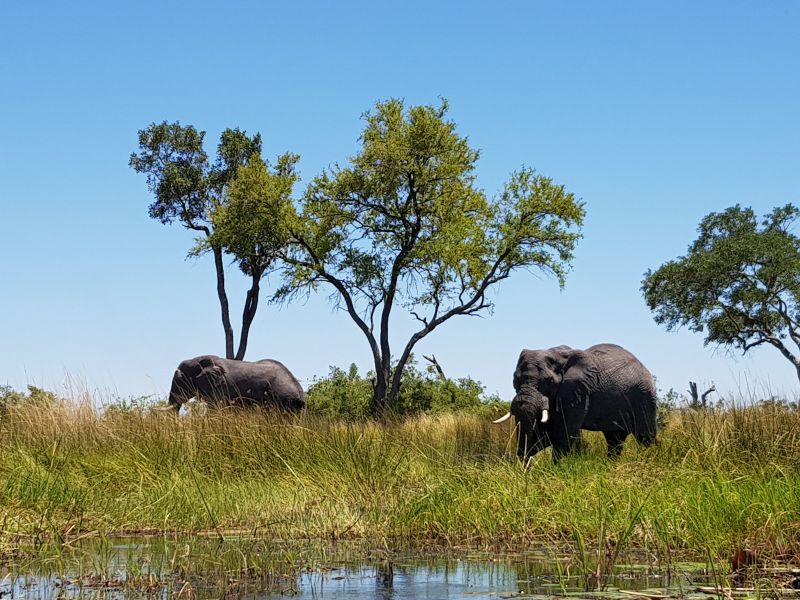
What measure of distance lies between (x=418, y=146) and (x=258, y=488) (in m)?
25.4

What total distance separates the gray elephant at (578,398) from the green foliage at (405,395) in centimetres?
1580

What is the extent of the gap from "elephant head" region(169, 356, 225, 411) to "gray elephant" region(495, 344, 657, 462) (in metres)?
11.4

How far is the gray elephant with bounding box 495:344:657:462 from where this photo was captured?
639 inches

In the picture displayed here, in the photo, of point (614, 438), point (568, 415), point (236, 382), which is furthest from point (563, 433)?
point (236, 382)

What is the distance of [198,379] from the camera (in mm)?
26500

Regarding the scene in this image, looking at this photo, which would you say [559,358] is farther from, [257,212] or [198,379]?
[257,212]

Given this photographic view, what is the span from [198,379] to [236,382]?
103cm

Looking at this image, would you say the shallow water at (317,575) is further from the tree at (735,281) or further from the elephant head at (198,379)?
the tree at (735,281)

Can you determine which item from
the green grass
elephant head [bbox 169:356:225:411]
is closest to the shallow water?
the green grass

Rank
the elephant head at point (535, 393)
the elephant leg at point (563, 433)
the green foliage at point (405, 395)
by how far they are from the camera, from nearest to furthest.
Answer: the elephant head at point (535, 393)
the elephant leg at point (563, 433)
the green foliage at point (405, 395)

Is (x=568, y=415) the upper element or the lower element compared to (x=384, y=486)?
upper

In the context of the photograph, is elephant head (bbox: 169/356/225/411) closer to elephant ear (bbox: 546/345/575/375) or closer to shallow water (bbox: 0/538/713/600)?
elephant ear (bbox: 546/345/575/375)

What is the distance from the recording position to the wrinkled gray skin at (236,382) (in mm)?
26438

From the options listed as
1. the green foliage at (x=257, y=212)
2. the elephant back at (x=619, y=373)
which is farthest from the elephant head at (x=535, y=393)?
the green foliage at (x=257, y=212)
